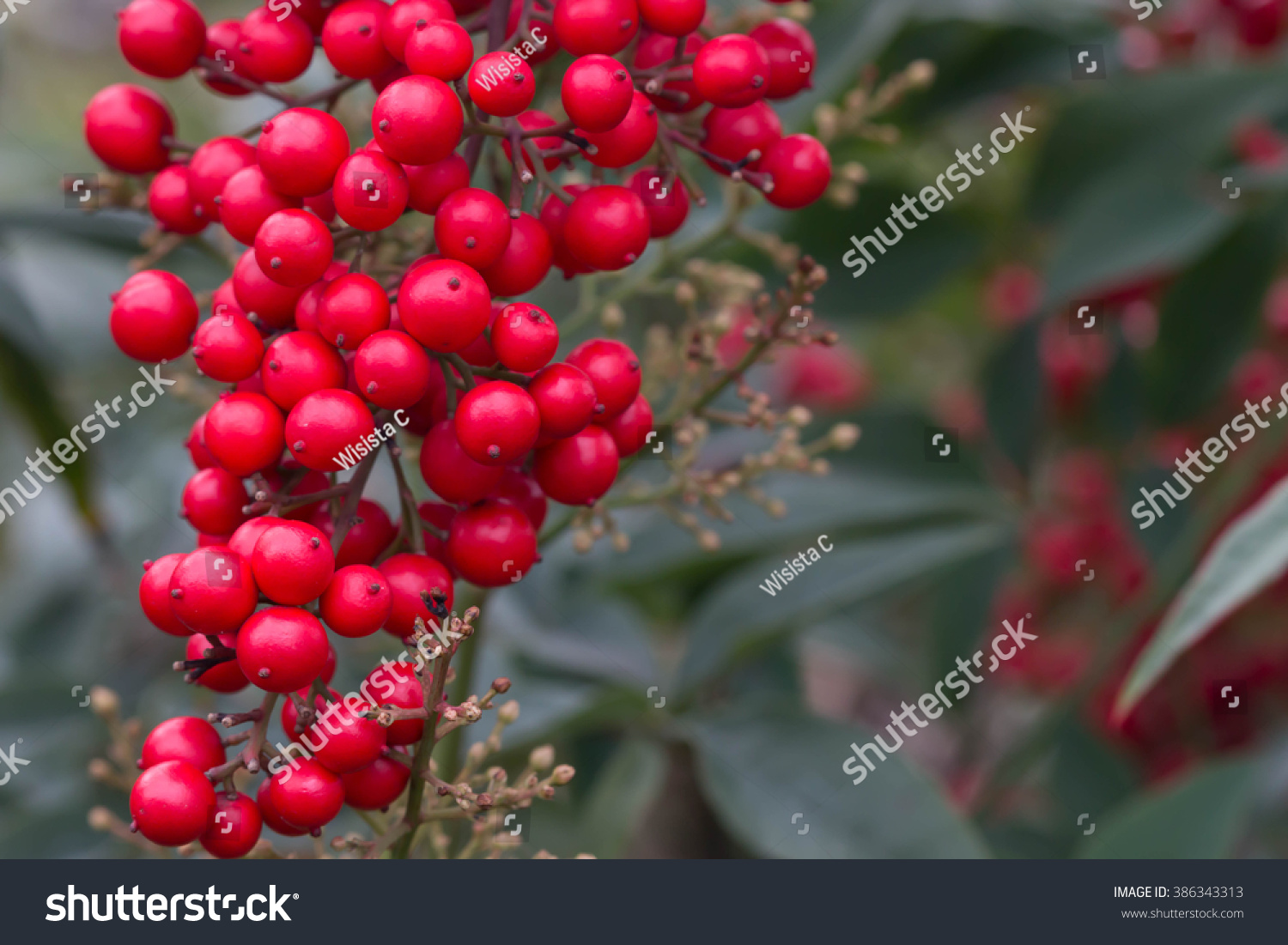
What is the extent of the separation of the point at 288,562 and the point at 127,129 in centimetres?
33

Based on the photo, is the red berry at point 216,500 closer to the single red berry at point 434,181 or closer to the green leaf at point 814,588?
the single red berry at point 434,181

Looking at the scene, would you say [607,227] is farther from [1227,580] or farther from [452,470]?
[1227,580]

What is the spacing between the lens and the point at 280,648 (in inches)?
18.1


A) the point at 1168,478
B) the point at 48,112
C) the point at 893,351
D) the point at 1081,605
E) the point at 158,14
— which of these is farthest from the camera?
the point at 48,112

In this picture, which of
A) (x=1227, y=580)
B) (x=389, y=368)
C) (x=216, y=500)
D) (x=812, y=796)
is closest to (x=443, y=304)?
(x=389, y=368)

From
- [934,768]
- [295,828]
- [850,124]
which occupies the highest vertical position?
[850,124]

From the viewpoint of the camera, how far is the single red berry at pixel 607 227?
21.1 inches

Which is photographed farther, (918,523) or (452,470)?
(918,523)

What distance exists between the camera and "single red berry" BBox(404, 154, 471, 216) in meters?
0.53

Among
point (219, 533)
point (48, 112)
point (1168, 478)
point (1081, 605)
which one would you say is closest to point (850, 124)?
point (219, 533)

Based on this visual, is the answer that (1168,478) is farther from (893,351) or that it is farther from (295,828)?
(295,828)

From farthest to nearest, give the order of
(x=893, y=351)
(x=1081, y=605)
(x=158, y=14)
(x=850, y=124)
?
(x=893, y=351) < (x=1081, y=605) < (x=850, y=124) < (x=158, y=14)
